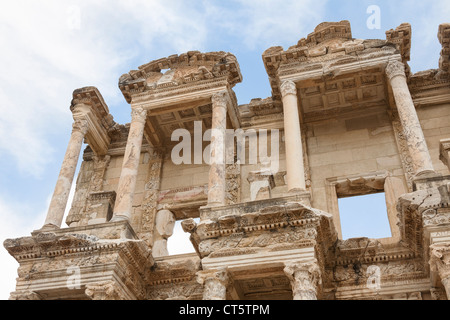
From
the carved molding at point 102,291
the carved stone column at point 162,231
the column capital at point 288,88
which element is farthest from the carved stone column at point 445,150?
the carved molding at point 102,291

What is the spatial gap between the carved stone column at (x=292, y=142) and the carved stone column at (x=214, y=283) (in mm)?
2774

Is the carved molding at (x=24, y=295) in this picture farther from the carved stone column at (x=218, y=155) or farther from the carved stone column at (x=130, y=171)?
the carved stone column at (x=218, y=155)

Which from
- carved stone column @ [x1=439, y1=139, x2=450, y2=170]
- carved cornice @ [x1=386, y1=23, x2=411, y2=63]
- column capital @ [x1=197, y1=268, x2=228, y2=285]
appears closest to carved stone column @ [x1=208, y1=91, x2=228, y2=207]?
column capital @ [x1=197, y1=268, x2=228, y2=285]

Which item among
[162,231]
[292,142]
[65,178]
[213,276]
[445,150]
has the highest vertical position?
[292,142]

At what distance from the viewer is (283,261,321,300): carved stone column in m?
9.89

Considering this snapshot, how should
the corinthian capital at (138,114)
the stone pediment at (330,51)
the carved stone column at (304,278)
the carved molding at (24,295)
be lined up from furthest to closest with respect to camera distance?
the corinthian capital at (138,114)
the stone pediment at (330,51)
the carved molding at (24,295)
the carved stone column at (304,278)

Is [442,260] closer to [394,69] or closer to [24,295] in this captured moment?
[394,69]

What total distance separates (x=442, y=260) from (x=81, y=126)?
10805 millimetres

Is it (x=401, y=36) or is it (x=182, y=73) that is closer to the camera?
(x=401, y=36)

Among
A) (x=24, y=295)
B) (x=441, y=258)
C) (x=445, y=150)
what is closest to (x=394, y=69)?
(x=445, y=150)

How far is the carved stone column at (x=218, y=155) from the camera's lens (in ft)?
40.7

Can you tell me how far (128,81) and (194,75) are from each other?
220 centimetres

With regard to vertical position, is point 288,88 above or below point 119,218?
above

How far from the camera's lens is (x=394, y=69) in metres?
13.9
